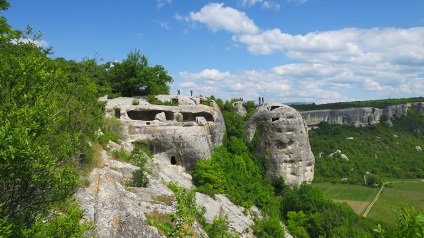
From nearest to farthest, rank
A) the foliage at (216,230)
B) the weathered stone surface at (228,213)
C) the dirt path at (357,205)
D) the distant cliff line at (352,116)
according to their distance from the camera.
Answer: the foliage at (216,230) → the weathered stone surface at (228,213) → the dirt path at (357,205) → the distant cliff line at (352,116)

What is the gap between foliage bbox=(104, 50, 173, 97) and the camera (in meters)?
31.0

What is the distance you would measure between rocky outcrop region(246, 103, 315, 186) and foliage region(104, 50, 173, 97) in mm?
10766

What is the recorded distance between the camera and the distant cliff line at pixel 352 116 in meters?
94.0

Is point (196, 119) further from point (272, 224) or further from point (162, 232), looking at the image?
point (162, 232)

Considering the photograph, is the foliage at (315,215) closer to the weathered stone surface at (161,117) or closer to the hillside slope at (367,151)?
the weathered stone surface at (161,117)

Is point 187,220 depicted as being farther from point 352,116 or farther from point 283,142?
point 352,116

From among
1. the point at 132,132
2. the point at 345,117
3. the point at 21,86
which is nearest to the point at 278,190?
the point at 132,132

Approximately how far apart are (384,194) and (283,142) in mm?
45840

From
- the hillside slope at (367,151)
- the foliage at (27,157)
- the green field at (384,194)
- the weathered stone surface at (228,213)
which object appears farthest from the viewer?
the hillside slope at (367,151)

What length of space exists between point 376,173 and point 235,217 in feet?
224

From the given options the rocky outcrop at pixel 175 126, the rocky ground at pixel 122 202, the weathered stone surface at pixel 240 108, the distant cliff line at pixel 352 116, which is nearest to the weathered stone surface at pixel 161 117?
the rocky outcrop at pixel 175 126

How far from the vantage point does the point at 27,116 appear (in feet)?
19.6

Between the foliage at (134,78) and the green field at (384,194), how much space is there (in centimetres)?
4223

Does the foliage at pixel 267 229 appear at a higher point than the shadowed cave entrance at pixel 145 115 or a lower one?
lower
